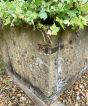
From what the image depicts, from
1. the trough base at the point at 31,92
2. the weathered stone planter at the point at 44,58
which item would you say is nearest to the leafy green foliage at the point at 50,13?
the weathered stone planter at the point at 44,58

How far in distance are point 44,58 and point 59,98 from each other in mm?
672

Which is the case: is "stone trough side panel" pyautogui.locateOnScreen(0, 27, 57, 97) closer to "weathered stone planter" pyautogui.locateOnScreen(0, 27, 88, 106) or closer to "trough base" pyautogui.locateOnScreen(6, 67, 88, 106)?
"weathered stone planter" pyautogui.locateOnScreen(0, 27, 88, 106)

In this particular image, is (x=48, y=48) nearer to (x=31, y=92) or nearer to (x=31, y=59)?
(x=31, y=59)

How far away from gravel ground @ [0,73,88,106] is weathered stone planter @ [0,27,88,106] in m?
0.11

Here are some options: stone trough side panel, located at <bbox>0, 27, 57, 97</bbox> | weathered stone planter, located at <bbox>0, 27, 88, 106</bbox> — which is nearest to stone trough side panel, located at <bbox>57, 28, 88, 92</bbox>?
weathered stone planter, located at <bbox>0, 27, 88, 106</bbox>

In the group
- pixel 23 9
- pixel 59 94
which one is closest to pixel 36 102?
pixel 59 94

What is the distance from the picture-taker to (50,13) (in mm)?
1552

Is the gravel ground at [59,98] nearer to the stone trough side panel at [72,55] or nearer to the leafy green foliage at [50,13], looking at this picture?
the stone trough side panel at [72,55]

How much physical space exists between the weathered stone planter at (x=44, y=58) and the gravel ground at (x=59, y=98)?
107 millimetres

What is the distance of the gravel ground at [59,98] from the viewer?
2.25 m

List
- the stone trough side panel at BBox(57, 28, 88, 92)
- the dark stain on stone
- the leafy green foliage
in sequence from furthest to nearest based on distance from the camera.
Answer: the stone trough side panel at BBox(57, 28, 88, 92) → the dark stain on stone → the leafy green foliage

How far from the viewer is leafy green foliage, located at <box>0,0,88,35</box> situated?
5.02ft

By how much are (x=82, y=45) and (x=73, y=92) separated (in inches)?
23.1

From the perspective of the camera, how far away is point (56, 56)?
1.79m
